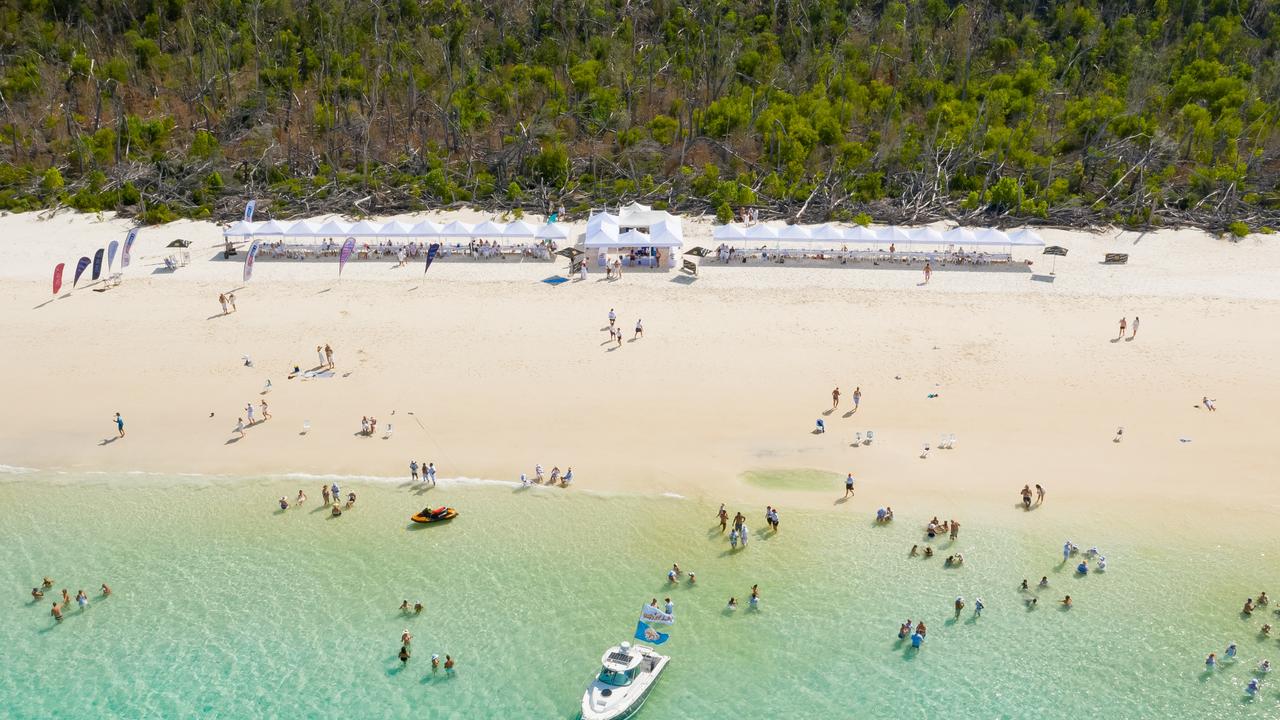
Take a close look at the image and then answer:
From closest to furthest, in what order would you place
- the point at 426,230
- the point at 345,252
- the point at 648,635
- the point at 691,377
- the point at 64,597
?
the point at 648,635 → the point at 64,597 → the point at 691,377 → the point at 345,252 → the point at 426,230

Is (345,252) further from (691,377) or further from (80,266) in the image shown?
(691,377)

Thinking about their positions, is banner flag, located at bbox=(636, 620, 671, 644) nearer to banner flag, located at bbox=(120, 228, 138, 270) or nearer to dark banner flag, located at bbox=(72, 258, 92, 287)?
dark banner flag, located at bbox=(72, 258, 92, 287)

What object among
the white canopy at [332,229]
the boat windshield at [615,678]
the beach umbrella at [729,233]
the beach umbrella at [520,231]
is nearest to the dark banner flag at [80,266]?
the white canopy at [332,229]

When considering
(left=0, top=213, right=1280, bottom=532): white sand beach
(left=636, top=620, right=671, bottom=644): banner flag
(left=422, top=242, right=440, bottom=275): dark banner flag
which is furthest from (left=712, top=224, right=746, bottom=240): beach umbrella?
(left=636, top=620, right=671, bottom=644): banner flag

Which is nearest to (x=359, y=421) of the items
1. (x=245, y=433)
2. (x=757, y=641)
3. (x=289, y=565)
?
(x=245, y=433)

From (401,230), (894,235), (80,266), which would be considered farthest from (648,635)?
(80,266)
